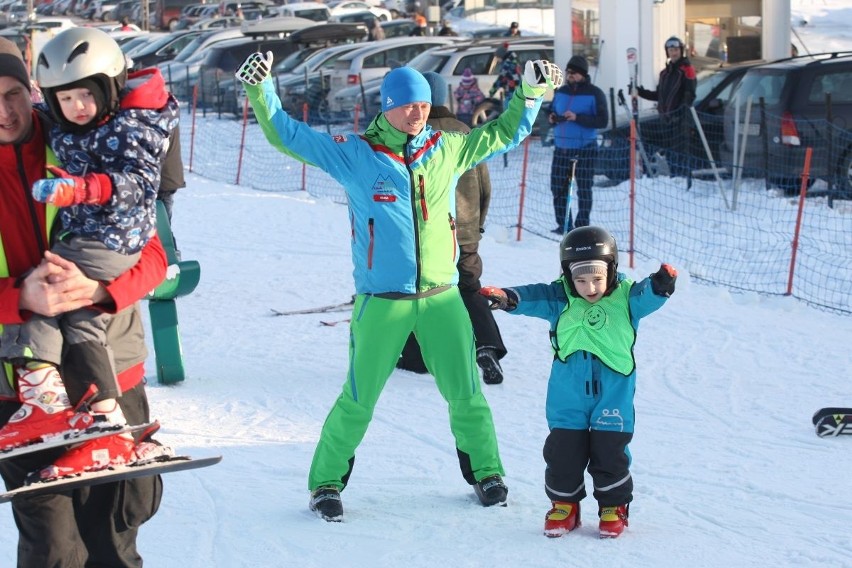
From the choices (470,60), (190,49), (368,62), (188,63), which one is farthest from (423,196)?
(190,49)

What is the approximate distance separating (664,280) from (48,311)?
247 centimetres

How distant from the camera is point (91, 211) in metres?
3.58

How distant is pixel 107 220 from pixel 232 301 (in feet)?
23.3

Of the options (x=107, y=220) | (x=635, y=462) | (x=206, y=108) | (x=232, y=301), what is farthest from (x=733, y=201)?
(x=206, y=108)

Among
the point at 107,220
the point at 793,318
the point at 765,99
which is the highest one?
the point at 107,220

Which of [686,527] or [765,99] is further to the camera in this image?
[765,99]

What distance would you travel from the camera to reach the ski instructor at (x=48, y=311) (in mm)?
3543

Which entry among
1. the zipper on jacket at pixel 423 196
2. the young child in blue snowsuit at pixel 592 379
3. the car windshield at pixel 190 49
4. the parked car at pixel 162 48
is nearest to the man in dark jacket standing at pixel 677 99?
the zipper on jacket at pixel 423 196

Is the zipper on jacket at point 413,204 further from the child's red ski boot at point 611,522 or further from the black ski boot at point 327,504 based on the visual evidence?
the child's red ski boot at point 611,522

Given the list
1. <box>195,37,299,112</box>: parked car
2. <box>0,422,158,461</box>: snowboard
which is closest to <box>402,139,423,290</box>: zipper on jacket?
<box>0,422,158,461</box>: snowboard

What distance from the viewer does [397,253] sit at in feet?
18.1

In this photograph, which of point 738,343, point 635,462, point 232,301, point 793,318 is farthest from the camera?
point 232,301

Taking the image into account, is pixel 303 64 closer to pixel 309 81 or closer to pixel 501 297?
pixel 309 81

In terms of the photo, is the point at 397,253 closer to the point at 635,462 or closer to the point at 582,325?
the point at 582,325
